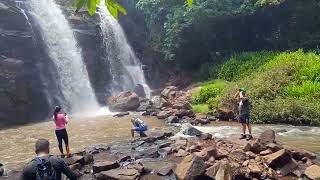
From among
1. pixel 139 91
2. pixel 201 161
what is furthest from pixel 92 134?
pixel 139 91

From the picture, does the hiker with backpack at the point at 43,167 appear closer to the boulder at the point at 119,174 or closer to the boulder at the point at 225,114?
the boulder at the point at 119,174

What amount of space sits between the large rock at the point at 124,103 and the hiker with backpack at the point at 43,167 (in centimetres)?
2099

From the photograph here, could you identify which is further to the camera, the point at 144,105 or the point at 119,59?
the point at 119,59

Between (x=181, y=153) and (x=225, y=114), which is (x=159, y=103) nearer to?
(x=225, y=114)

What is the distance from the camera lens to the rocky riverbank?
10.1 meters

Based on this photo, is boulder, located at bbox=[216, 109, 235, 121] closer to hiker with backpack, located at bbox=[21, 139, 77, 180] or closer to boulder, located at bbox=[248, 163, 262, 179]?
boulder, located at bbox=[248, 163, 262, 179]

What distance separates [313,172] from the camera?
10055 mm

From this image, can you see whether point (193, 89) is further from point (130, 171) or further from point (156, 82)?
point (130, 171)

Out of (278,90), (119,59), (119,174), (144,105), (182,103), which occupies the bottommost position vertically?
(144,105)

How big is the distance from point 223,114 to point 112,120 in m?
5.92

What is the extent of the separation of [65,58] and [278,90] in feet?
50.4

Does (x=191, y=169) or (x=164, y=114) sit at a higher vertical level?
(x=191, y=169)

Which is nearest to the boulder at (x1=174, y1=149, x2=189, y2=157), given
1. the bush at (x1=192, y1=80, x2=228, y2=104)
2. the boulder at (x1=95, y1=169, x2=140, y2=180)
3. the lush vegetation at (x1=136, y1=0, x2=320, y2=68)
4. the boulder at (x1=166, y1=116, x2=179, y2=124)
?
the boulder at (x1=95, y1=169, x2=140, y2=180)

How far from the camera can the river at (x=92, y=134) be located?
14453 millimetres
